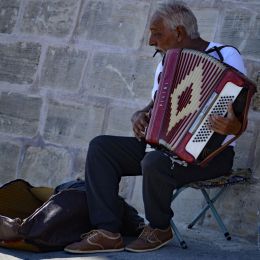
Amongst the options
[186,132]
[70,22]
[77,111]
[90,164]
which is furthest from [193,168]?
[70,22]

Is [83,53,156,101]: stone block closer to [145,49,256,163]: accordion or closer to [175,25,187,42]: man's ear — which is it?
[175,25,187,42]: man's ear

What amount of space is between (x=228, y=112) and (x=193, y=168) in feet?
1.43

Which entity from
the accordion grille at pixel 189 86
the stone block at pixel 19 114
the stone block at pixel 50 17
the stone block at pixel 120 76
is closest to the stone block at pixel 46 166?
the stone block at pixel 19 114

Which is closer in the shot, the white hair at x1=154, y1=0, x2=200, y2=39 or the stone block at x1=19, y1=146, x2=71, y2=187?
the white hair at x1=154, y1=0, x2=200, y2=39

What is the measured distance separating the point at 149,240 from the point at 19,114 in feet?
7.32

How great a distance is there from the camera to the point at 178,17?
417 cm

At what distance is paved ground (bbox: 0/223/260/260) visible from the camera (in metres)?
3.83

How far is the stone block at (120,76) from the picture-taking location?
5.25 meters

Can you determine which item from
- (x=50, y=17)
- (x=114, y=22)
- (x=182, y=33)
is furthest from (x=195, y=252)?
(x=50, y=17)

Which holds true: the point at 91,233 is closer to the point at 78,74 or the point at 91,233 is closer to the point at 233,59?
the point at 233,59

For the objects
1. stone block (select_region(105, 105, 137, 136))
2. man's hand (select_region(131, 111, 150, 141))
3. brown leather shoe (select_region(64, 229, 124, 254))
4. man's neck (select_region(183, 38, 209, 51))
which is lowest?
brown leather shoe (select_region(64, 229, 124, 254))

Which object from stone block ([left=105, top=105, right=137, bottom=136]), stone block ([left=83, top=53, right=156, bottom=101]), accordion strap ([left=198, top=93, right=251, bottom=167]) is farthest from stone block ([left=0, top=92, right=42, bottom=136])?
accordion strap ([left=198, top=93, right=251, bottom=167])

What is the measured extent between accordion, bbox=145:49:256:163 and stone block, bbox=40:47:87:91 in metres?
1.77

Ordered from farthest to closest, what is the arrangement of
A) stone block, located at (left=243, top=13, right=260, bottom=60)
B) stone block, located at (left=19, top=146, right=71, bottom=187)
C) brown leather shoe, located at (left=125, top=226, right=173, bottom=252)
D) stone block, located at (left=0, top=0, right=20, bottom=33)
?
stone block, located at (left=0, top=0, right=20, bottom=33), stone block, located at (left=19, top=146, right=71, bottom=187), stone block, located at (left=243, top=13, right=260, bottom=60), brown leather shoe, located at (left=125, top=226, right=173, bottom=252)
